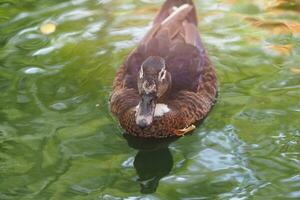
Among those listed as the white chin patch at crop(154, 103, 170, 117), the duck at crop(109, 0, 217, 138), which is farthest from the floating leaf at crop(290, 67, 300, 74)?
the white chin patch at crop(154, 103, 170, 117)

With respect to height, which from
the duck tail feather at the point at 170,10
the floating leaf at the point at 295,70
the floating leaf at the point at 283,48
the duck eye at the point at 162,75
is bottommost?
the floating leaf at the point at 295,70

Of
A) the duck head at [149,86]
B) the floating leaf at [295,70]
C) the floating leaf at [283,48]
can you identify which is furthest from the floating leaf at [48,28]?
the floating leaf at [295,70]

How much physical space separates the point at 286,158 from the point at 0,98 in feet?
9.22

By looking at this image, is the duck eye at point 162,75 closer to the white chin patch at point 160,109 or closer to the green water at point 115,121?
the white chin patch at point 160,109

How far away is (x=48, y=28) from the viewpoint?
8438 millimetres

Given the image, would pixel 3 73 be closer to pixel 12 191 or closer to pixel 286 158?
pixel 12 191

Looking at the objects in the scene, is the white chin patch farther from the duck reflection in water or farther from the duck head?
the duck reflection in water

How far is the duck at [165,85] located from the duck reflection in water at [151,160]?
0.07m

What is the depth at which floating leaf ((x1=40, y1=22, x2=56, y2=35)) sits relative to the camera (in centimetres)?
837

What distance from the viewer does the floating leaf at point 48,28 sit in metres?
8.37

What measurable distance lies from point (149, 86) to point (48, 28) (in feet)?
8.88

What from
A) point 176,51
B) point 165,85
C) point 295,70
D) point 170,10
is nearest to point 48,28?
point 170,10

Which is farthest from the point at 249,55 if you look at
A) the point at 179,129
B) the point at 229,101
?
the point at 179,129

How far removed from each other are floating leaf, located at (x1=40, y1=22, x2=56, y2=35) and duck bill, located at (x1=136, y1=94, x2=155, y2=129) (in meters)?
2.58
